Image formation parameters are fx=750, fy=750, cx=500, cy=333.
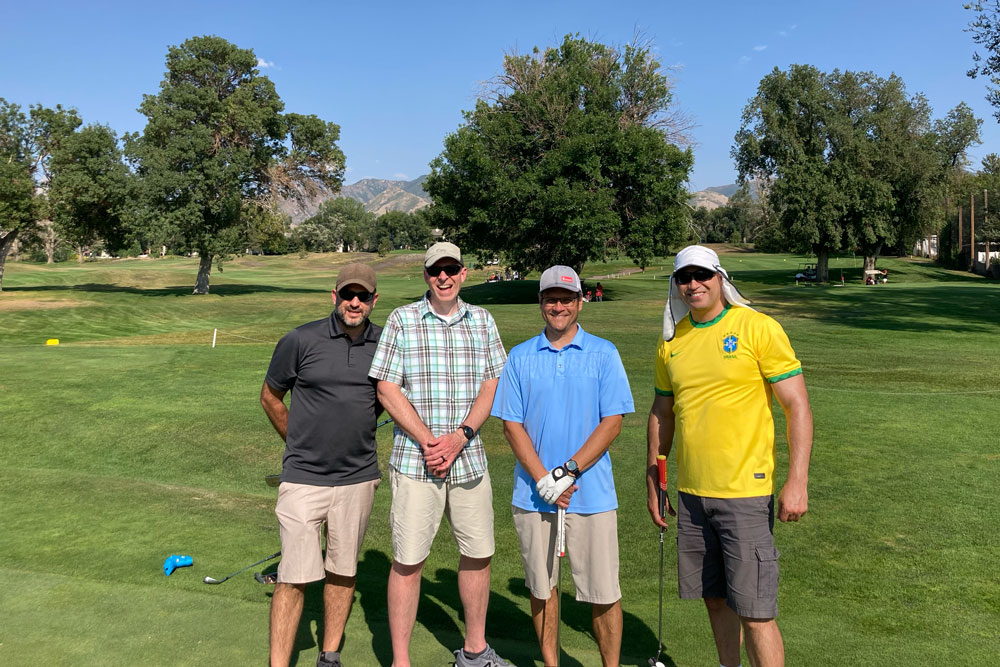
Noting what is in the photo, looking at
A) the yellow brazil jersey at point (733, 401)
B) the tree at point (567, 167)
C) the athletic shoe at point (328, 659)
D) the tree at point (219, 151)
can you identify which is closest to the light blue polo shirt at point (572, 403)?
the yellow brazil jersey at point (733, 401)

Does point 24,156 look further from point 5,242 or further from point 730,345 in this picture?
point 730,345

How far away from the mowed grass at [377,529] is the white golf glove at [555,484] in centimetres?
116

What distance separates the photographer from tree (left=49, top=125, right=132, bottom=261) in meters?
40.0

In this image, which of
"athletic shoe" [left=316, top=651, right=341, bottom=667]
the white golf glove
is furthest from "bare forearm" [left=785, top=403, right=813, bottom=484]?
"athletic shoe" [left=316, top=651, right=341, bottom=667]

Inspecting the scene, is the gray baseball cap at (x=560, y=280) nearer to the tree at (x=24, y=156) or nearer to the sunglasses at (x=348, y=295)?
the sunglasses at (x=348, y=295)

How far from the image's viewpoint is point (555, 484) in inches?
150

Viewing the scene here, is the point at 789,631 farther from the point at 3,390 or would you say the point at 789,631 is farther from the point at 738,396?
the point at 3,390

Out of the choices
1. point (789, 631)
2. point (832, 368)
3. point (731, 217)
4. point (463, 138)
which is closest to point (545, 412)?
point (789, 631)

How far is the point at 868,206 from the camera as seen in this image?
51625 millimetres

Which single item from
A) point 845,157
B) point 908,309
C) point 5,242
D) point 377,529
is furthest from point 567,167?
point 377,529

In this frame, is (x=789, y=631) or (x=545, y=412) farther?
(x=789, y=631)

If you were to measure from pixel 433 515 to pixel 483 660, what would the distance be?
815 mm

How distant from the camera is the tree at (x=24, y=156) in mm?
40125

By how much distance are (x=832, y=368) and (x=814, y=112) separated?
44.7 meters
